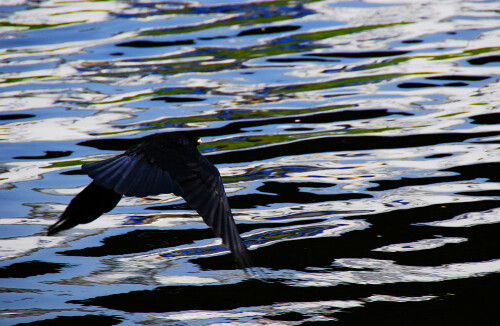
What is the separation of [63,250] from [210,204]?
1.06m

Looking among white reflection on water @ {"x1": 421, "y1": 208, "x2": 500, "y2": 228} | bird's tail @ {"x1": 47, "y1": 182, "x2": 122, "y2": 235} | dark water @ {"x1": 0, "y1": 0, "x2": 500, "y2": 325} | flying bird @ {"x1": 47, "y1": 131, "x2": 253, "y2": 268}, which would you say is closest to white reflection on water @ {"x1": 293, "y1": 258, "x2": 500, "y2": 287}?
dark water @ {"x1": 0, "y1": 0, "x2": 500, "y2": 325}

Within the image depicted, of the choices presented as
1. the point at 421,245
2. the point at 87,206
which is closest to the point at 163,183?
the point at 87,206

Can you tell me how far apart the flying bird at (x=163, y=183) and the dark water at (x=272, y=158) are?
242 millimetres

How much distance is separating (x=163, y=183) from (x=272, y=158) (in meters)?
2.09

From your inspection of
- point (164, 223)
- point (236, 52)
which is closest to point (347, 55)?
point (236, 52)

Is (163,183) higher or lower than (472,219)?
higher

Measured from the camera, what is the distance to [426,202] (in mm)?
5277

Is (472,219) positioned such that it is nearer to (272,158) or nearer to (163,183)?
(272,158)

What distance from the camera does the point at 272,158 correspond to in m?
6.29

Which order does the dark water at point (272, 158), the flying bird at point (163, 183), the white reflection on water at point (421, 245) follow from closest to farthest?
the dark water at point (272, 158) < the flying bird at point (163, 183) < the white reflection on water at point (421, 245)

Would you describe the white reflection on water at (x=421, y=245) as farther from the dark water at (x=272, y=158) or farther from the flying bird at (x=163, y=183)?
the flying bird at (x=163, y=183)

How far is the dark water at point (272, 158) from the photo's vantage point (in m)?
4.04

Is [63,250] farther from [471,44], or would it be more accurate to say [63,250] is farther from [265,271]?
[471,44]

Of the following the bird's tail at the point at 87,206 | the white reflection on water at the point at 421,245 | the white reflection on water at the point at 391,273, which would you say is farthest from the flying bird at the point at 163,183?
the white reflection on water at the point at 421,245
